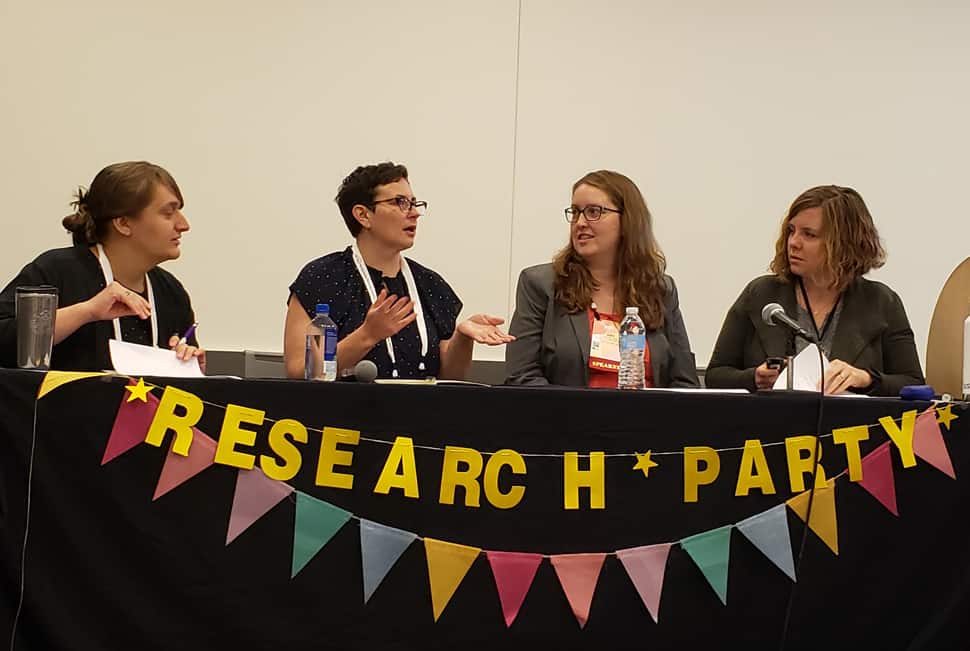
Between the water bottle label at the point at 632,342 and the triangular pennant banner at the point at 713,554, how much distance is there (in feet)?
2.03

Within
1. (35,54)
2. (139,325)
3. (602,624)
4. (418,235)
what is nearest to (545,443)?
(602,624)

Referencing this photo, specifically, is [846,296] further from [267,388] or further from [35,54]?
[35,54]

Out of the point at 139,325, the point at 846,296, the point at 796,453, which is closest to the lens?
the point at 796,453

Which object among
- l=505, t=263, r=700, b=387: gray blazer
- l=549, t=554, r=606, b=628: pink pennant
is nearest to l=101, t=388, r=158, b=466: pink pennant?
l=549, t=554, r=606, b=628: pink pennant

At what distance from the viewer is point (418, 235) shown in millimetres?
4348

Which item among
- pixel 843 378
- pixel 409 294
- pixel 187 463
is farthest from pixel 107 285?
pixel 843 378

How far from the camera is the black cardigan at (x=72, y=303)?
9.41 ft

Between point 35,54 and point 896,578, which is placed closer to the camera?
point 896,578

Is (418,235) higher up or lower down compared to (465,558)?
higher up

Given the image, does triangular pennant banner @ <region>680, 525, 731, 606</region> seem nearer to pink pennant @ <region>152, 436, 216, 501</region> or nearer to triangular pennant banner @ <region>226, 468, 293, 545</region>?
triangular pennant banner @ <region>226, 468, 293, 545</region>

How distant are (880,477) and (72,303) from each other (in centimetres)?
196

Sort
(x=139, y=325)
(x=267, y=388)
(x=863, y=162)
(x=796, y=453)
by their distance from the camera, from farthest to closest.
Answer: (x=863, y=162) < (x=139, y=325) < (x=796, y=453) < (x=267, y=388)

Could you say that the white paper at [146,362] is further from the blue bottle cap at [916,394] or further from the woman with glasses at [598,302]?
the blue bottle cap at [916,394]

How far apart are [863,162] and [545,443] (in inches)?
106
